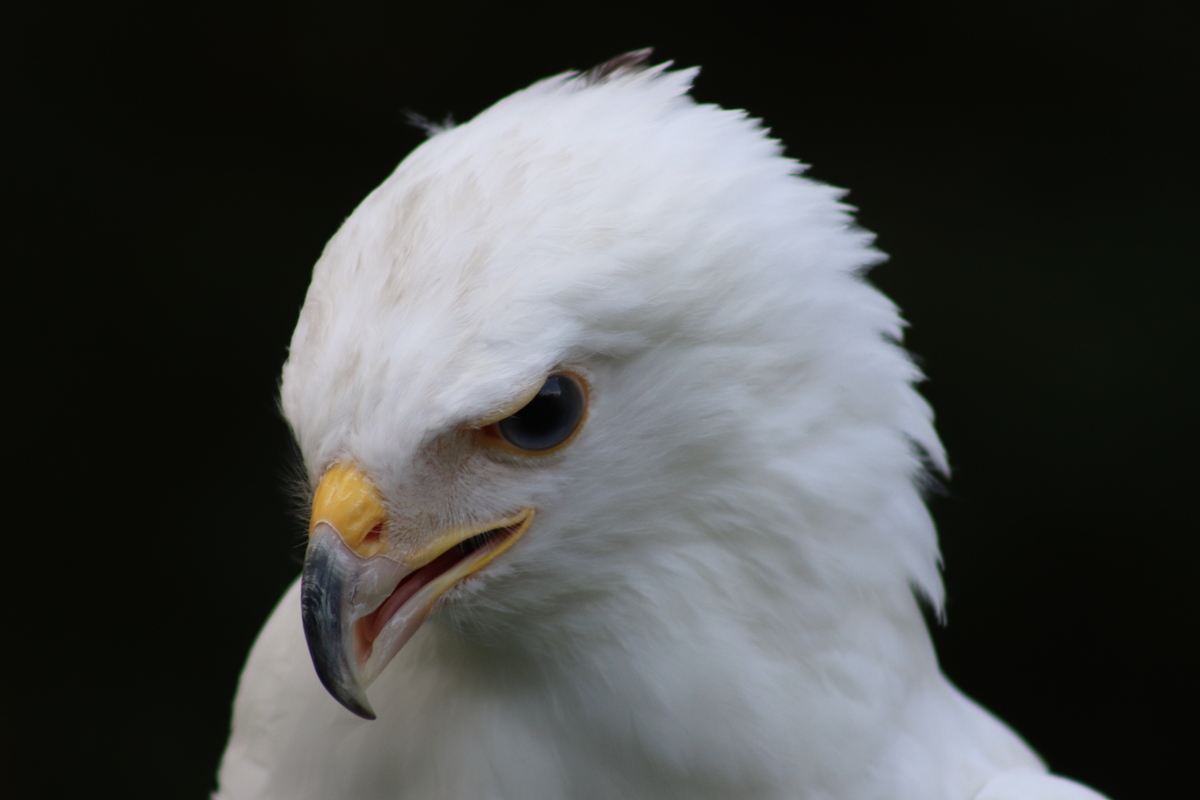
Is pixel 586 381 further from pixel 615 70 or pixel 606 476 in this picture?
pixel 615 70

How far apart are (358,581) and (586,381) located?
1.12 feet

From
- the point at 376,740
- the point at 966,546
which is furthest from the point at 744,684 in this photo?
the point at 966,546

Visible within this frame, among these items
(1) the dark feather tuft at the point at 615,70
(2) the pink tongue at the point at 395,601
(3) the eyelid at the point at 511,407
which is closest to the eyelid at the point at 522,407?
(3) the eyelid at the point at 511,407

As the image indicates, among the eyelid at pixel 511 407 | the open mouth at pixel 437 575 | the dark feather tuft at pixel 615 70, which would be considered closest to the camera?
the eyelid at pixel 511 407

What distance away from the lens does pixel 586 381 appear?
1326 mm

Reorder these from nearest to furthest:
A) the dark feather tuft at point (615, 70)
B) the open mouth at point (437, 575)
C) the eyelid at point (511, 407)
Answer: the eyelid at point (511, 407) → the open mouth at point (437, 575) → the dark feather tuft at point (615, 70)

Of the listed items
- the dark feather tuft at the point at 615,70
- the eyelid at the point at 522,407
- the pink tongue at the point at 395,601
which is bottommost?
the pink tongue at the point at 395,601

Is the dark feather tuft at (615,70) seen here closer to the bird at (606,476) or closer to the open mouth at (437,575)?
the bird at (606,476)

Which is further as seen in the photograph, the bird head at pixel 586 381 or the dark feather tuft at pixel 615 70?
the dark feather tuft at pixel 615 70

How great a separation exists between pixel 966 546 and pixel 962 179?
110 centimetres

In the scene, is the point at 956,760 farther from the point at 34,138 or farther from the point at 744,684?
the point at 34,138

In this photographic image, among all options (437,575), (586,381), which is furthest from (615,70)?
(437,575)

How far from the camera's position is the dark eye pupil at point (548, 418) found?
1287 mm

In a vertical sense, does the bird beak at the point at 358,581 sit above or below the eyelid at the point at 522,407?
below
